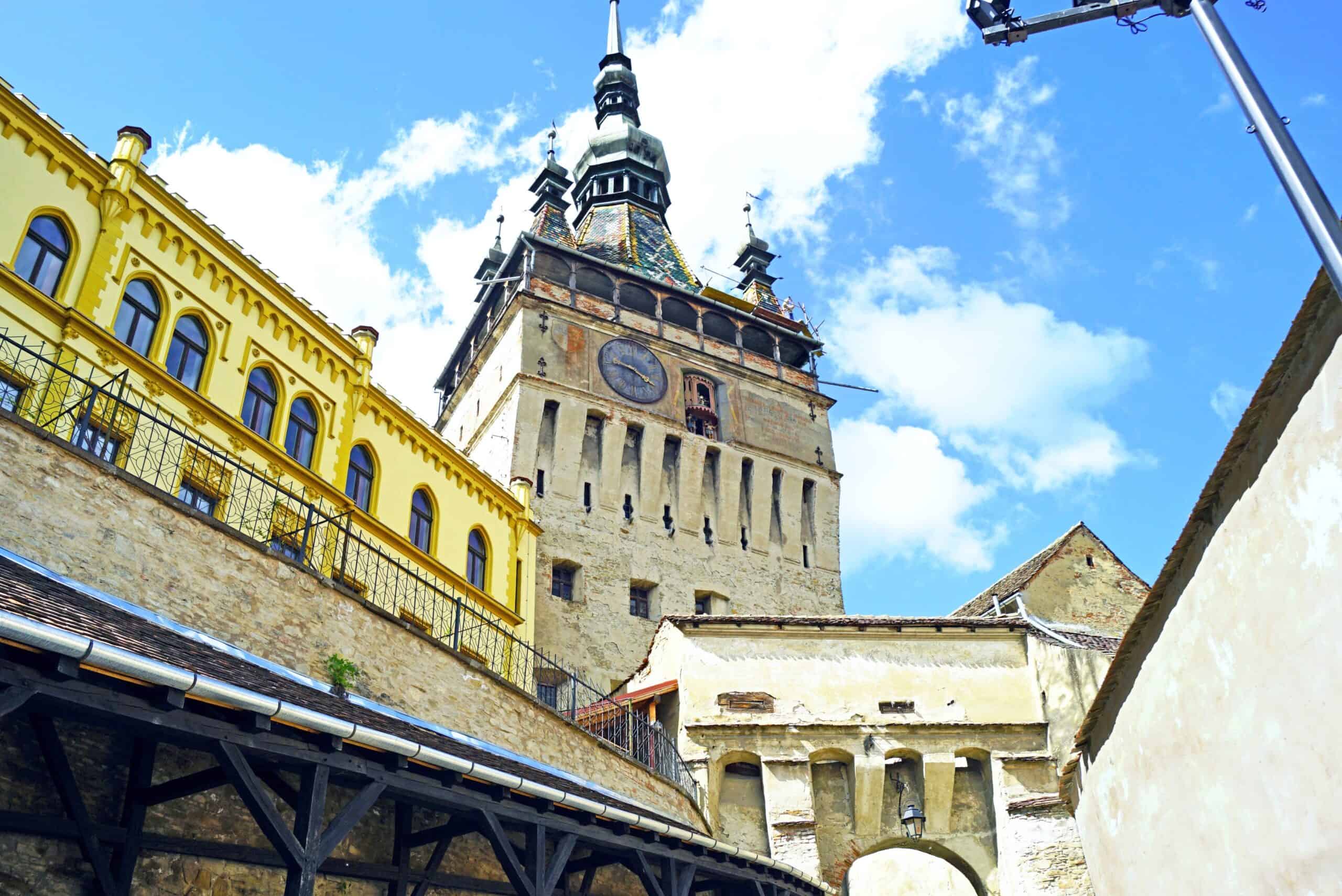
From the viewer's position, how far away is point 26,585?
25.6ft

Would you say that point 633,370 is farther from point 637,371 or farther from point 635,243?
point 635,243

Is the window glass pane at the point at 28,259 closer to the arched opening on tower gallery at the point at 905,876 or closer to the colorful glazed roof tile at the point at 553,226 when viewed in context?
the arched opening on tower gallery at the point at 905,876

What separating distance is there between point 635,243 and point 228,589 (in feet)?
103

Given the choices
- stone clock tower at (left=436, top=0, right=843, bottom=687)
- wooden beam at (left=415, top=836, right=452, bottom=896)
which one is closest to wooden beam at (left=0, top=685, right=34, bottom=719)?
wooden beam at (left=415, top=836, right=452, bottom=896)

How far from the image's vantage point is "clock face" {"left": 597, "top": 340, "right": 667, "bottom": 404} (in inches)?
1334

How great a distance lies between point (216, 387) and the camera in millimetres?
17969

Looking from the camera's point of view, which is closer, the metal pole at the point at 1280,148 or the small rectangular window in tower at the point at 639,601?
the metal pole at the point at 1280,148

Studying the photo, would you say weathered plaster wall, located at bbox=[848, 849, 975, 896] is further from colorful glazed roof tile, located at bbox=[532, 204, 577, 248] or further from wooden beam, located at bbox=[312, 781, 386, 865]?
colorful glazed roof tile, located at bbox=[532, 204, 577, 248]

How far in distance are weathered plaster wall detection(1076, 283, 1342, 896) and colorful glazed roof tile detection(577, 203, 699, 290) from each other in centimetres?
2742

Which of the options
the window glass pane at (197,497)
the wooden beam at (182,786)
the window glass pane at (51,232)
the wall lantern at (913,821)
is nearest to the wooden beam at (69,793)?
the wooden beam at (182,786)

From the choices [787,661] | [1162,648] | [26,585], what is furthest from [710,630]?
[26,585]

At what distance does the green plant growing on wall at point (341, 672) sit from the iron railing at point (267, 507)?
1034 millimetres

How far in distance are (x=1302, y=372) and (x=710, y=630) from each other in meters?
12.5

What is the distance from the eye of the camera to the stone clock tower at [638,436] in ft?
99.2
